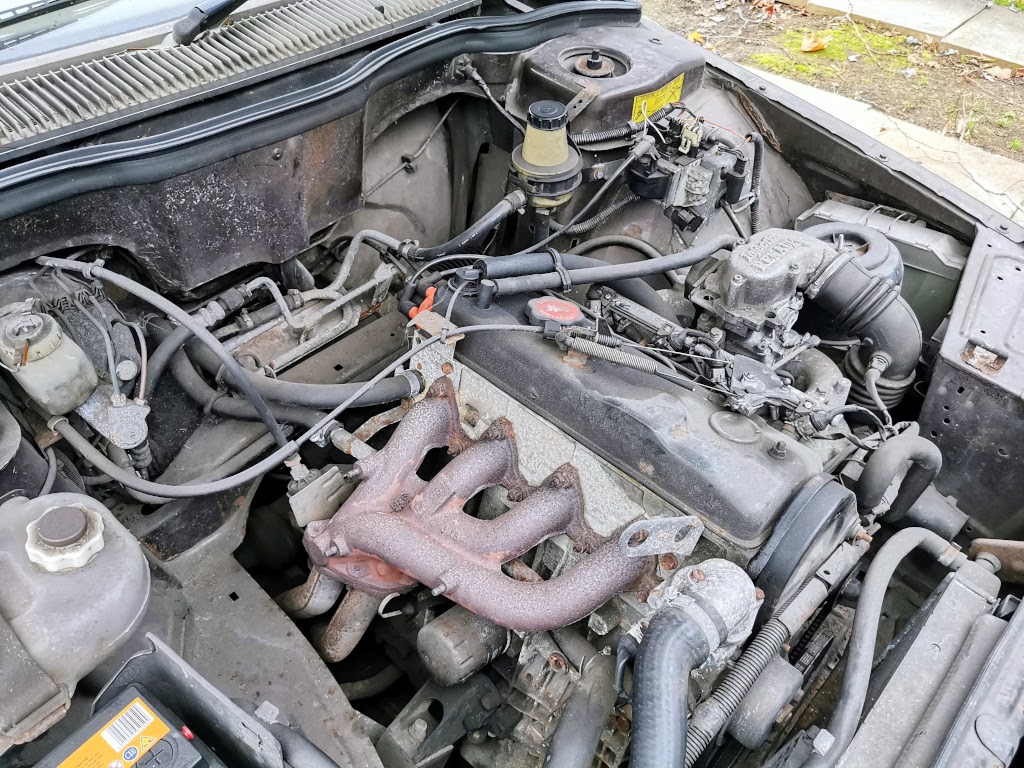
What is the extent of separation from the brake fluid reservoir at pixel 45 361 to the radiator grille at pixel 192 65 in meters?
0.39

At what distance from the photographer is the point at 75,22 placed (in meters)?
1.97

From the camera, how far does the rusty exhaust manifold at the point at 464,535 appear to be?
5.11 feet

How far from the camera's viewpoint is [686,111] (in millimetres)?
2270

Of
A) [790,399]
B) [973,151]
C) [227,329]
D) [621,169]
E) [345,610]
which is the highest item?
[621,169]

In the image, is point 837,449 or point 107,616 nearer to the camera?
point 107,616

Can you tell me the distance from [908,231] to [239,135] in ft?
6.50

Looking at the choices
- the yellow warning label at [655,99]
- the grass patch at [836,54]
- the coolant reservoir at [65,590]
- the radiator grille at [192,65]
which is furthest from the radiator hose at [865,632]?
the grass patch at [836,54]

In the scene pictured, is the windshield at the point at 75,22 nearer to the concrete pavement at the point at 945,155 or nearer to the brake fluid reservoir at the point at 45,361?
the brake fluid reservoir at the point at 45,361

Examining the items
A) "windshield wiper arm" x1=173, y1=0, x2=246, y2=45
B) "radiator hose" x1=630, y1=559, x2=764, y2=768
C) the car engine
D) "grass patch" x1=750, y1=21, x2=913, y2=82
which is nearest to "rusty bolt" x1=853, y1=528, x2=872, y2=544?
the car engine

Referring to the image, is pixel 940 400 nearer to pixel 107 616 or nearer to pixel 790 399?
pixel 790 399

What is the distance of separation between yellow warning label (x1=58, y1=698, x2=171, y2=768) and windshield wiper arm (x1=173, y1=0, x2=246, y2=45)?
1492 mm

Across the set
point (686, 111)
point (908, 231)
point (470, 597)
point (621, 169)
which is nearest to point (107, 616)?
point (470, 597)

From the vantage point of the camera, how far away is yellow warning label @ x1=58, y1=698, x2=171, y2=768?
1.07 meters

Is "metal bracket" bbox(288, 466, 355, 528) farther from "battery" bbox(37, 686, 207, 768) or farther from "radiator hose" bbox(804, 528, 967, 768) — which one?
"radiator hose" bbox(804, 528, 967, 768)
